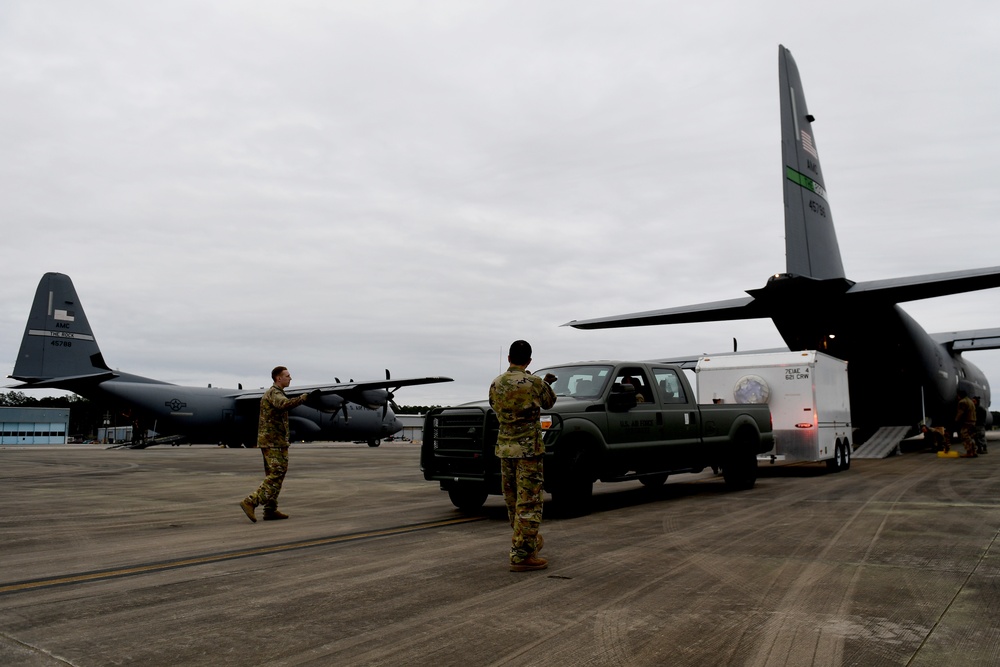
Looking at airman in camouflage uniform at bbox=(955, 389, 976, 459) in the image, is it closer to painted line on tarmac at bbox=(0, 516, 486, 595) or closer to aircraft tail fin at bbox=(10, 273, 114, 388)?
painted line on tarmac at bbox=(0, 516, 486, 595)

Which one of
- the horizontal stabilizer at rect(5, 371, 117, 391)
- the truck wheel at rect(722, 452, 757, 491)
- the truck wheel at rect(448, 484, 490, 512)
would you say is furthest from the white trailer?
the horizontal stabilizer at rect(5, 371, 117, 391)

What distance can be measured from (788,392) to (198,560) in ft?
41.8

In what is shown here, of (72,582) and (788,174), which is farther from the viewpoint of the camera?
(788,174)

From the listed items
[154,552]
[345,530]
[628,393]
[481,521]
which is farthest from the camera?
[628,393]

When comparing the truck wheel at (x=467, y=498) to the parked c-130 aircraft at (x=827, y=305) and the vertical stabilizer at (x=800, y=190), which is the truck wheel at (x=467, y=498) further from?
the vertical stabilizer at (x=800, y=190)

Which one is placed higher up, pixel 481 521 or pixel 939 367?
pixel 939 367

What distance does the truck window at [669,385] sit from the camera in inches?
453

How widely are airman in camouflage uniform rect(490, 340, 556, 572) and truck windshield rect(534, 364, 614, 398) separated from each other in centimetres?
383

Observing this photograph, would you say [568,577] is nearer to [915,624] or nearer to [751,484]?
[915,624]

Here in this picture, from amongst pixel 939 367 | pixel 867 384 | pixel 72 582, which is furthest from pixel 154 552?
pixel 939 367

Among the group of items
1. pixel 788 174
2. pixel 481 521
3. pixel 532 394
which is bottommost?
pixel 481 521

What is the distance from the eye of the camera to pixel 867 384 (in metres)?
24.3

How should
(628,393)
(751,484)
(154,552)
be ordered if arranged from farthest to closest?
(751,484), (628,393), (154,552)

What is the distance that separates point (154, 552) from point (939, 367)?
2937 centimetres
